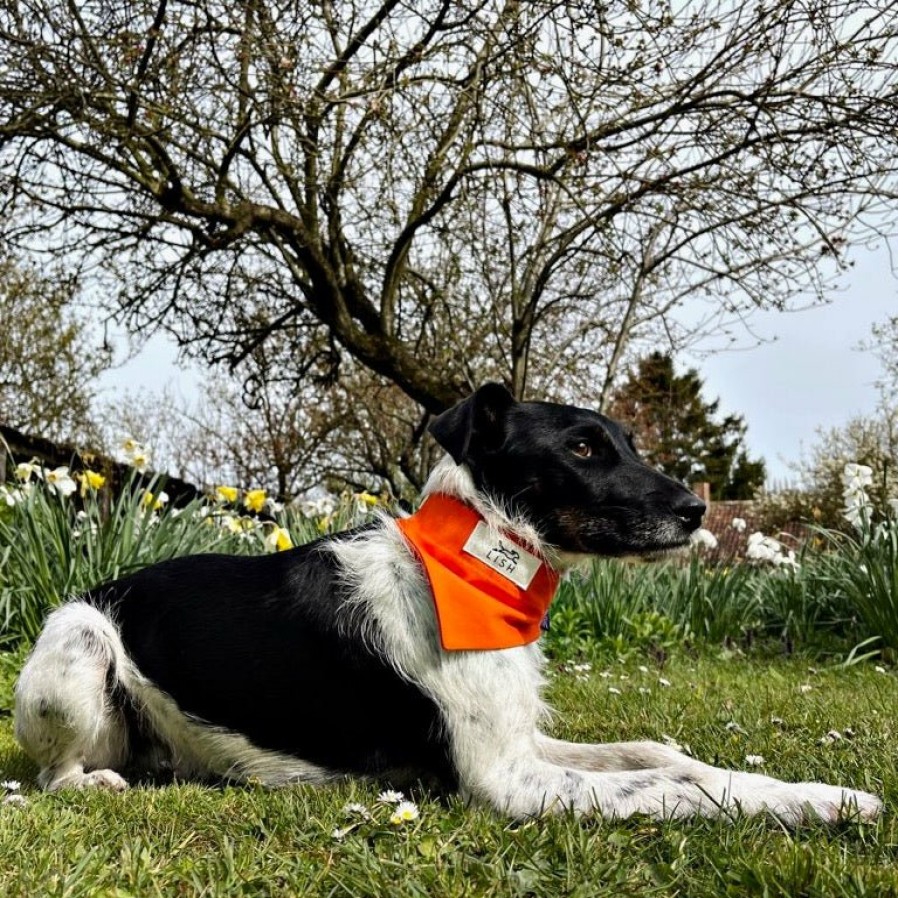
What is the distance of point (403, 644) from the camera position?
9.46 feet

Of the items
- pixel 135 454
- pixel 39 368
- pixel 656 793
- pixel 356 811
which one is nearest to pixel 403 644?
pixel 356 811

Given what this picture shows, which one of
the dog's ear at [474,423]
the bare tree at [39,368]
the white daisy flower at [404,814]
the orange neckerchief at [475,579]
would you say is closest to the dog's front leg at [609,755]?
the orange neckerchief at [475,579]

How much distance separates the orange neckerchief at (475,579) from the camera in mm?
2797

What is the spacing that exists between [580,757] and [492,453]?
106 cm

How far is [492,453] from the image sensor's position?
9.95 ft

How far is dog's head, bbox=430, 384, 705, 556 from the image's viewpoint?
2918 mm

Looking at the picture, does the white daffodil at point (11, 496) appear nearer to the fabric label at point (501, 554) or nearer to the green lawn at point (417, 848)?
the green lawn at point (417, 848)

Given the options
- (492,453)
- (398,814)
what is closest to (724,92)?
(492,453)

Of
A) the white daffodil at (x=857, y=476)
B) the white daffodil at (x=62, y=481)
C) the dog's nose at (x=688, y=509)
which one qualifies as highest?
the white daffodil at (x=857, y=476)

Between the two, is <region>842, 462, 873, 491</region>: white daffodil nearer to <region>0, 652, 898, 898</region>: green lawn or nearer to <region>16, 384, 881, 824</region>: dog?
<region>0, 652, 898, 898</region>: green lawn

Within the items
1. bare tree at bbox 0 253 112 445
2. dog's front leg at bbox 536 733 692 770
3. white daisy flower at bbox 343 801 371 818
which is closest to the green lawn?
white daisy flower at bbox 343 801 371 818

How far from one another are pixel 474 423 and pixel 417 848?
131 cm

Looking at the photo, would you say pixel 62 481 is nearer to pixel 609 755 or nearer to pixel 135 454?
pixel 135 454

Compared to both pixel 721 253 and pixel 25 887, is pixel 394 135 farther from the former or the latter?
pixel 25 887
